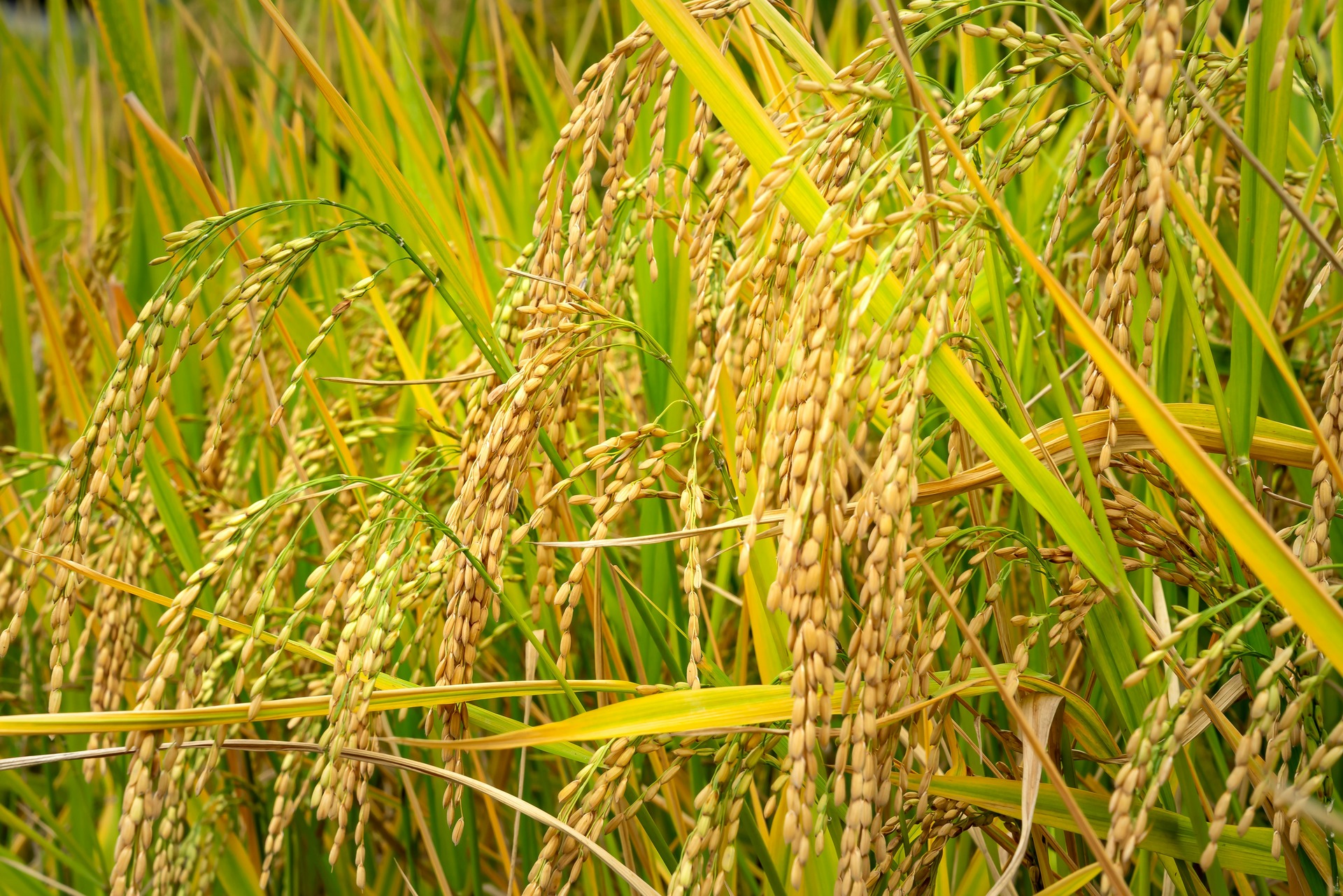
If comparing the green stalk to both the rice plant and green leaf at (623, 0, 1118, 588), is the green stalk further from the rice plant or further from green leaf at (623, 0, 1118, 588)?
green leaf at (623, 0, 1118, 588)

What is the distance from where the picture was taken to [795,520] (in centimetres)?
55

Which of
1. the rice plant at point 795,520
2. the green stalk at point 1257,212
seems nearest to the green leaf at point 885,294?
the rice plant at point 795,520

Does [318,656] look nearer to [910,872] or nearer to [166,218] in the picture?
[910,872]

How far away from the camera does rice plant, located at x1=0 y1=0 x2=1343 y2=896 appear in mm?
623

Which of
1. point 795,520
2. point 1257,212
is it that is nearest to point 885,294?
point 795,520

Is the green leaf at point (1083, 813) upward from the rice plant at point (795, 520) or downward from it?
downward

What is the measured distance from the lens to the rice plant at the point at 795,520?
2.04ft

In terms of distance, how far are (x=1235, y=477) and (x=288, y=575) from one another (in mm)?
1034

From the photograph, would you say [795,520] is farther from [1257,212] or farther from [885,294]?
[1257,212]

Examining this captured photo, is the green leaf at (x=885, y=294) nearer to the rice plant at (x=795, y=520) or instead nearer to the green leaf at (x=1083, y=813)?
the rice plant at (x=795, y=520)

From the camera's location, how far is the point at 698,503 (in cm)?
82

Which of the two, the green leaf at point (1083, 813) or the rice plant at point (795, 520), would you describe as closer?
the rice plant at point (795, 520)

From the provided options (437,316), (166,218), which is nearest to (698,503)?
(437,316)

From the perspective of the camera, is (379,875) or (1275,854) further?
(379,875)
